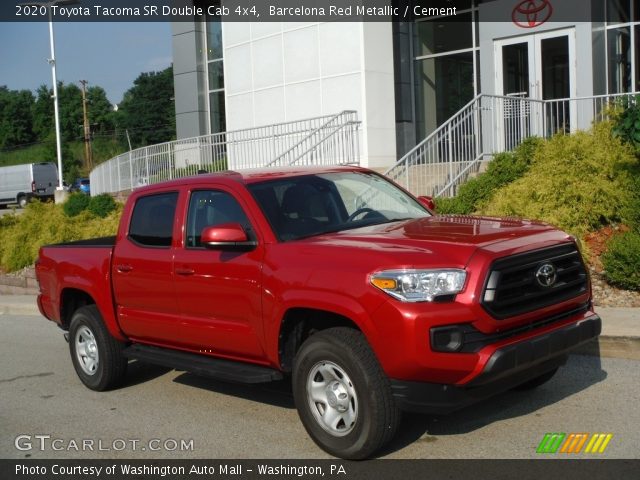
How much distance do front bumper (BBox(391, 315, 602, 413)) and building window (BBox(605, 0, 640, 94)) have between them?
14.6m

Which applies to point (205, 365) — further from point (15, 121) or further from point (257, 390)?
point (15, 121)

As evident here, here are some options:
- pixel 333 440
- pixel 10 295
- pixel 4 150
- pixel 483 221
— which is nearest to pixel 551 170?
pixel 483 221

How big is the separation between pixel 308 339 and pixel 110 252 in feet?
8.88

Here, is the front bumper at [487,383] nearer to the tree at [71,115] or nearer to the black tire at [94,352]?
the black tire at [94,352]

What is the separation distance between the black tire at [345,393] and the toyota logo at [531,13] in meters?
Result: 14.9

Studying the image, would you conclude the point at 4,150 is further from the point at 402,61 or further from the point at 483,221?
the point at 483,221

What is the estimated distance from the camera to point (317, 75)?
21109mm

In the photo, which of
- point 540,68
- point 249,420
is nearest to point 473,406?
point 249,420

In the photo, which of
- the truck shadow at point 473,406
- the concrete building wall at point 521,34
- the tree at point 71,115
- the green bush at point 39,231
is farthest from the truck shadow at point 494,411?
the tree at point 71,115

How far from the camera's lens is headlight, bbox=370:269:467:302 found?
15.4 ft

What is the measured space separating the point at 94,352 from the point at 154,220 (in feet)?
5.36

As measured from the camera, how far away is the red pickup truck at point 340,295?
470 centimetres

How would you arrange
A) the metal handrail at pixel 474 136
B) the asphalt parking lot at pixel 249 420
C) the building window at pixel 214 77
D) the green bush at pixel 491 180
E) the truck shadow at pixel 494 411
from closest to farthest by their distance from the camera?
the asphalt parking lot at pixel 249 420 → the truck shadow at pixel 494 411 → the green bush at pixel 491 180 → the metal handrail at pixel 474 136 → the building window at pixel 214 77
